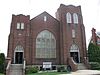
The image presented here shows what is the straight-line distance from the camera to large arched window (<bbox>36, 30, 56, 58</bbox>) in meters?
32.3

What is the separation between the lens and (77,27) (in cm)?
3375

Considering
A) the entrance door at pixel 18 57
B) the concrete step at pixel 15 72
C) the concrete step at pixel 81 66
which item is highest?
the entrance door at pixel 18 57

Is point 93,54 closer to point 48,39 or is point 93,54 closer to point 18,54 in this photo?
point 48,39

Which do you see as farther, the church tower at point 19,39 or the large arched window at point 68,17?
the large arched window at point 68,17

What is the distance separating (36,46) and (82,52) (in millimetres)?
8641

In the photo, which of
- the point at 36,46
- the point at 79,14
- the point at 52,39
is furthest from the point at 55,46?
the point at 79,14

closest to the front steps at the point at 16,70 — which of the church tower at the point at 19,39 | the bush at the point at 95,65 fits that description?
the church tower at the point at 19,39

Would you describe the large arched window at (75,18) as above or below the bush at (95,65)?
above

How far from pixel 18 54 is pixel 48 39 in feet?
20.4

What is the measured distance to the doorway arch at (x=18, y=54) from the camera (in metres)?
31.5

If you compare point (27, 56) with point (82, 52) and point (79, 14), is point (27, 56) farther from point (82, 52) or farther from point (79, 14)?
point (79, 14)

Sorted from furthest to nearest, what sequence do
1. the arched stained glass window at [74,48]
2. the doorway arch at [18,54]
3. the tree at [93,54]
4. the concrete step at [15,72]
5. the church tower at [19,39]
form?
1. the arched stained glass window at [74,48]
2. the tree at [93,54]
3. the doorway arch at [18,54]
4. the church tower at [19,39]
5. the concrete step at [15,72]

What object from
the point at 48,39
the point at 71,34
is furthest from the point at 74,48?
the point at 48,39

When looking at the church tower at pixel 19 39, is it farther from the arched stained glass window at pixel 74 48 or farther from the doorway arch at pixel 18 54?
the arched stained glass window at pixel 74 48
